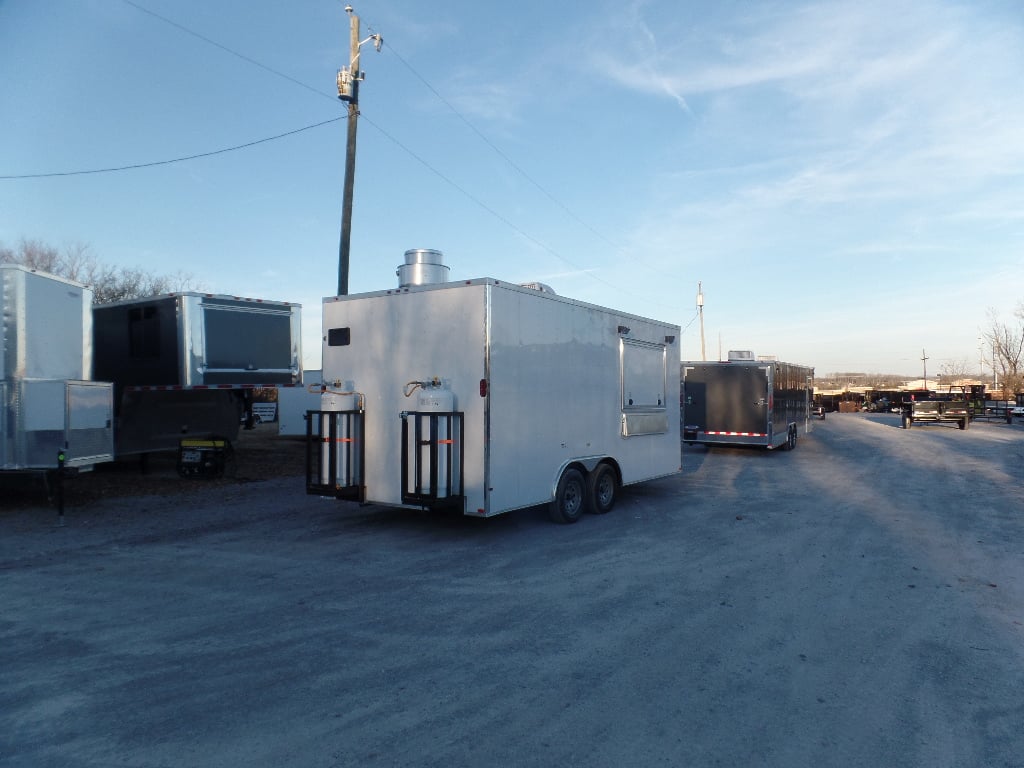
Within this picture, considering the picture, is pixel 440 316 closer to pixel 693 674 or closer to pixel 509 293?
pixel 509 293

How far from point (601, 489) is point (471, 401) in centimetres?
298

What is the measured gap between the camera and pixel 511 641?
4.75 m

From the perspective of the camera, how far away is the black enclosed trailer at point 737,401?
57.3 ft

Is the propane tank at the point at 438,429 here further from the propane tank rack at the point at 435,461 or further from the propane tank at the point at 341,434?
the propane tank at the point at 341,434

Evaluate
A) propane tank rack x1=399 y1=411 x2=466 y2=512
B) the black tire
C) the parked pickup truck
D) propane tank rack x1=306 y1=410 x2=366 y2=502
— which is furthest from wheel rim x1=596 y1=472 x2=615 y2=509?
the parked pickup truck

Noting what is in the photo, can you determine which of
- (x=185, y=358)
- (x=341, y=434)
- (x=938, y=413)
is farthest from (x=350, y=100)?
(x=938, y=413)

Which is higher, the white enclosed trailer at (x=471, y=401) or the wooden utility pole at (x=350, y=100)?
the wooden utility pole at (x=350, y=100)

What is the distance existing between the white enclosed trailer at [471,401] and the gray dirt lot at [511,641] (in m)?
0.63

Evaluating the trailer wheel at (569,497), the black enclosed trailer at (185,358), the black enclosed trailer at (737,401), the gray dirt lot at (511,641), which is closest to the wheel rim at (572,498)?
the trailer wheel at (569,497)

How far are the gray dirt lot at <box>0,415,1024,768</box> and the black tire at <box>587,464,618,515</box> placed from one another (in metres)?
0.35

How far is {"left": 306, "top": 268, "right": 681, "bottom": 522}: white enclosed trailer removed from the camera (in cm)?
750

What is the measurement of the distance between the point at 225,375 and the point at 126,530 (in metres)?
4.65

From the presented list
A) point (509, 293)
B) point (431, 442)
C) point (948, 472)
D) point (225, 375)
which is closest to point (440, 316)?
point (509, 293)

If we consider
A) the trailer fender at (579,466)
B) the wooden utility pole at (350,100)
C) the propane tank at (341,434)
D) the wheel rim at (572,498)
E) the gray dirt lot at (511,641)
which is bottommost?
the gray dirt lot at (511,641)
